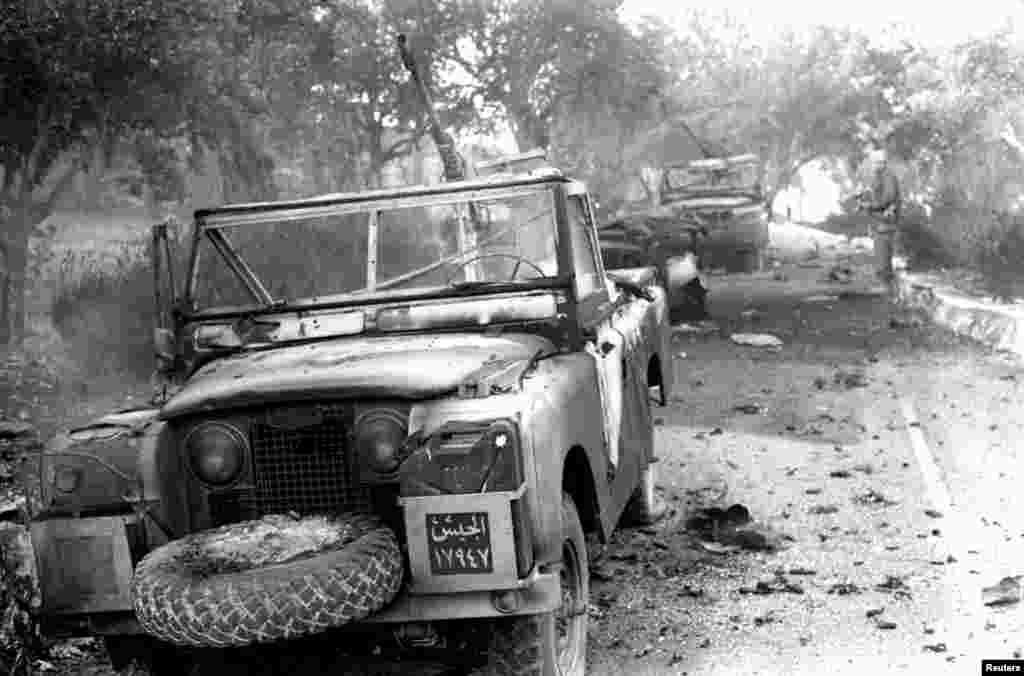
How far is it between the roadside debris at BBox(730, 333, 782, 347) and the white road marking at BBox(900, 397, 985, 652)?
4640 millimetres

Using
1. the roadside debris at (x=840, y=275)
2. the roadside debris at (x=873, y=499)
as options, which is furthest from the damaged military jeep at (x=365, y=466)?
the roadside debris at (x=840, y=275)

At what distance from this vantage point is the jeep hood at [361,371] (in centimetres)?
405

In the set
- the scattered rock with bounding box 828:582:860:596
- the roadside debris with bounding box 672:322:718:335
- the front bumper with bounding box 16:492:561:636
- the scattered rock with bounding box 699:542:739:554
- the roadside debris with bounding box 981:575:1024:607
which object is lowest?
the roadside debris with bounding box 672:322:718:335

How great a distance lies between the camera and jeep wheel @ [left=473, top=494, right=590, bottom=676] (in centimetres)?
400

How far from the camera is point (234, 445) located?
13.7 feet

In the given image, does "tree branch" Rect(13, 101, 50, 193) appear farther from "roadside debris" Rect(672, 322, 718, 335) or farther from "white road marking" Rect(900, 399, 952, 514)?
"white road marking" Rect(900, 399, 952, 514)

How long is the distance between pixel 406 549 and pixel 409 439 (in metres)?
0.34

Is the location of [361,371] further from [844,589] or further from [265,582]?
[844,589]

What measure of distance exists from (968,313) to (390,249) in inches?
380

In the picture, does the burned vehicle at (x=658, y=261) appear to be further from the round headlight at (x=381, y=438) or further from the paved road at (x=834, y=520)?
the round headlight at (x=381, y=438)

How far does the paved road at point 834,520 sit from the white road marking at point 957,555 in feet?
0.04

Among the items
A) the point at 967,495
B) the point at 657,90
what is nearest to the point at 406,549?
the point at 967,495

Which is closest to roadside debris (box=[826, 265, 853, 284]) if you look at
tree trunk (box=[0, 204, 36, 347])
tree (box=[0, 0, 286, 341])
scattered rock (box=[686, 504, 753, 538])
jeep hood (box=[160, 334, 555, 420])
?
tree (box=[0, 0, 286, 341])

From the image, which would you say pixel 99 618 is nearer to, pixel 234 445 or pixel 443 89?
pixel 234 445
